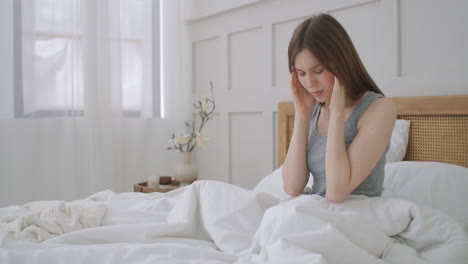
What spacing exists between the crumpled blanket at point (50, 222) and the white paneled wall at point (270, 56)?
1.42m

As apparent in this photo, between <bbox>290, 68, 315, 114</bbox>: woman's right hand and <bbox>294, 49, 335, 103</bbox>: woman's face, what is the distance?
88mm

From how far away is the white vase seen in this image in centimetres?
286

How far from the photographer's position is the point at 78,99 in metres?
2.87

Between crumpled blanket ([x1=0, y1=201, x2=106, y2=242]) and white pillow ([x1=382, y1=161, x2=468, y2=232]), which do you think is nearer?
crumpled blanket ([x1=0, y1=201, x2=106, y2=242])

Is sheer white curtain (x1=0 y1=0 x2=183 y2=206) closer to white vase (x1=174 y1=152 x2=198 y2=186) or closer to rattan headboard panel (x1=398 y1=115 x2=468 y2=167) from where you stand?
white vase (x1=174 y1=152 x2=198 y2=186)

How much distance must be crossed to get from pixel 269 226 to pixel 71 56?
2213 mm

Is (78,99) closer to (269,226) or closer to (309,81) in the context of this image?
(309,81)

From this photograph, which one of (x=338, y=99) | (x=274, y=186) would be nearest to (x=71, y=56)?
(x=274, y=186)

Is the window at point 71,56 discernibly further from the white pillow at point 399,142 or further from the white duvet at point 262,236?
the white pillow at point 399,142

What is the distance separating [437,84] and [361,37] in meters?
0.47

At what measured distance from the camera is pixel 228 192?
4.47 feet

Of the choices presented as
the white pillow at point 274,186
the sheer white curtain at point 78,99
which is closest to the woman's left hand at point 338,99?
the white pillow at point 274,186

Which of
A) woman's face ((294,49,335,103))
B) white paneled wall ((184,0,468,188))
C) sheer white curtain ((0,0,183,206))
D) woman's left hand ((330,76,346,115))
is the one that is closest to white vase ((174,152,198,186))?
white paneled wall ((184,0,468,188))

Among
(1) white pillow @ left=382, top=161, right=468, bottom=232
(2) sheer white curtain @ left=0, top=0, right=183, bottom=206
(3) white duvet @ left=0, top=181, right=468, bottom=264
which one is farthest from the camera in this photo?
(2) sheer white curtain @ left=0, top=0, right=183, bottom=206
